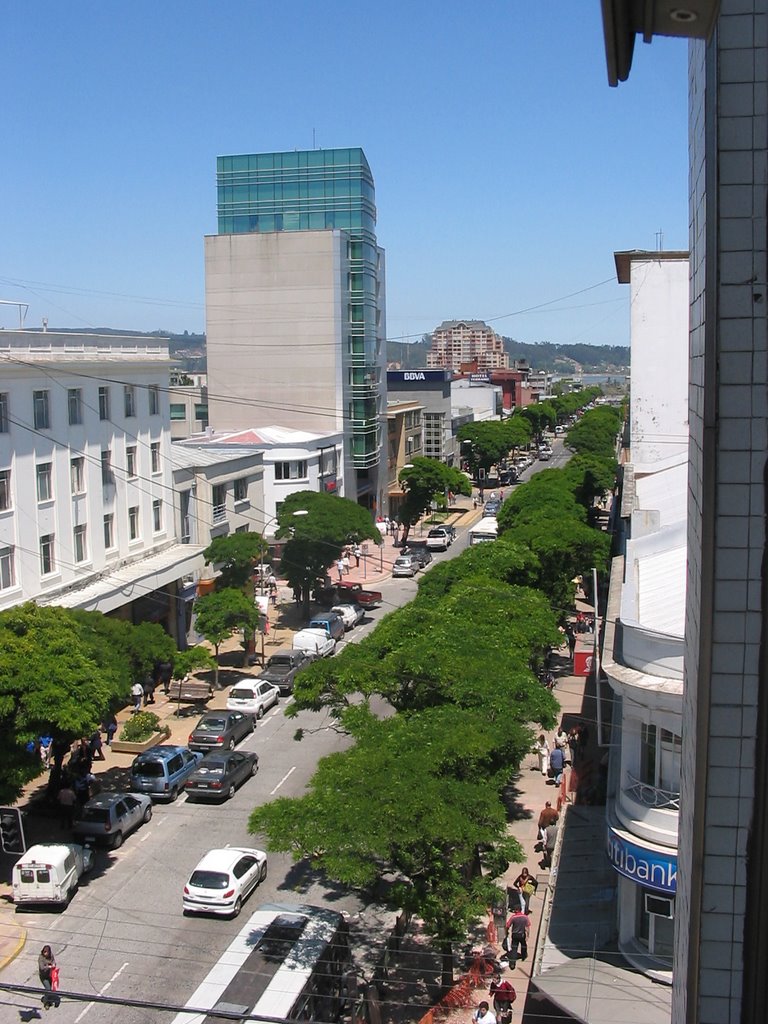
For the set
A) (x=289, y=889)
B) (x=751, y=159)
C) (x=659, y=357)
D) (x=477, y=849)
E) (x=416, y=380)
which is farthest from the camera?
(x=416, y=380)

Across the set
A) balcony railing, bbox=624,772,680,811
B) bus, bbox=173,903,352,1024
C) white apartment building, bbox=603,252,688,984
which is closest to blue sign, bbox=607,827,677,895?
white apartment building, bbox=603,252,688,984

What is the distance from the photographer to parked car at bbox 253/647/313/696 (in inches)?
1346

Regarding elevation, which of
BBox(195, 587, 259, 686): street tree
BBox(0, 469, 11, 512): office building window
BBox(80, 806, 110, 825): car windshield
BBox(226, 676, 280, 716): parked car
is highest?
BBox(0, 469, 11, 512): office building window

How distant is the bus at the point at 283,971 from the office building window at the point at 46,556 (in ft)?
55.9

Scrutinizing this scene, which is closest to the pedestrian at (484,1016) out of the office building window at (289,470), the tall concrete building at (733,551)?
the tall concrete building at (733,551)

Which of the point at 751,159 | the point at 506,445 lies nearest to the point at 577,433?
the point at 506,445

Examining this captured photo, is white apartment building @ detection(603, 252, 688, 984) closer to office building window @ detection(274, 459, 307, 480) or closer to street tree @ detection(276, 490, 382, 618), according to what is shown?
street tree @ detection(276, 490, 382, 618)

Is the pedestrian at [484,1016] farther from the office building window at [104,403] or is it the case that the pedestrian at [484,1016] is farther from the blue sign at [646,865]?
the office building window at [104,403]

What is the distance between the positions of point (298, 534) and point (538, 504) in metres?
10.2

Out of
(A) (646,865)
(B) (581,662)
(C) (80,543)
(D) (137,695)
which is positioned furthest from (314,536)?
(A) (646,865)

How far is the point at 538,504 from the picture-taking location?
45.2 metres

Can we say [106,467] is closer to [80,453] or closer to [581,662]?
[80,453]

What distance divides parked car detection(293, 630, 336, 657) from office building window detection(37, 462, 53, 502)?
992cm

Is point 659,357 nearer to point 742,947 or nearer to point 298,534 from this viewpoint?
point 298,534
